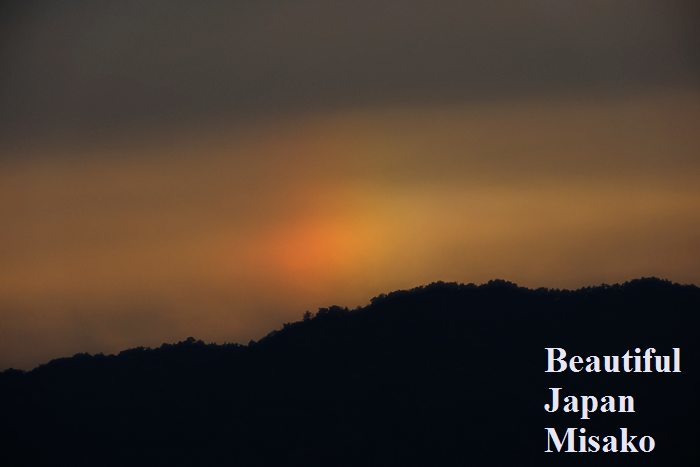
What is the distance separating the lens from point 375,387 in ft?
92.0

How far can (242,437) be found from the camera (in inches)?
1091

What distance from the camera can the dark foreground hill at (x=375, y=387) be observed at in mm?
27000

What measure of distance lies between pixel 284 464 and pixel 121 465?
3076 mm

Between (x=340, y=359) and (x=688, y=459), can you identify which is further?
(x=340, y=359)

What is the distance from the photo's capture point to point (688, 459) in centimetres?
2594

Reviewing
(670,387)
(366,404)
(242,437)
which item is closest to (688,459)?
(670,387)

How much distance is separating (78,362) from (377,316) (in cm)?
580

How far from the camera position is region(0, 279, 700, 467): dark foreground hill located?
27000 millimetres

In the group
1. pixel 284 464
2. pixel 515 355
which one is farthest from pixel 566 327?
pixel 284 464

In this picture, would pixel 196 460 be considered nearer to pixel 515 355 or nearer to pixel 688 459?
pixel 515 355

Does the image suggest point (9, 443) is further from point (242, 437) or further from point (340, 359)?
point (340, 359)

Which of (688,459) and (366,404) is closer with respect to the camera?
(688,459)

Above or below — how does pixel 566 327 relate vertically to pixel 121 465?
above

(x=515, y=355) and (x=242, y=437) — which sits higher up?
(x=515, y=355)
